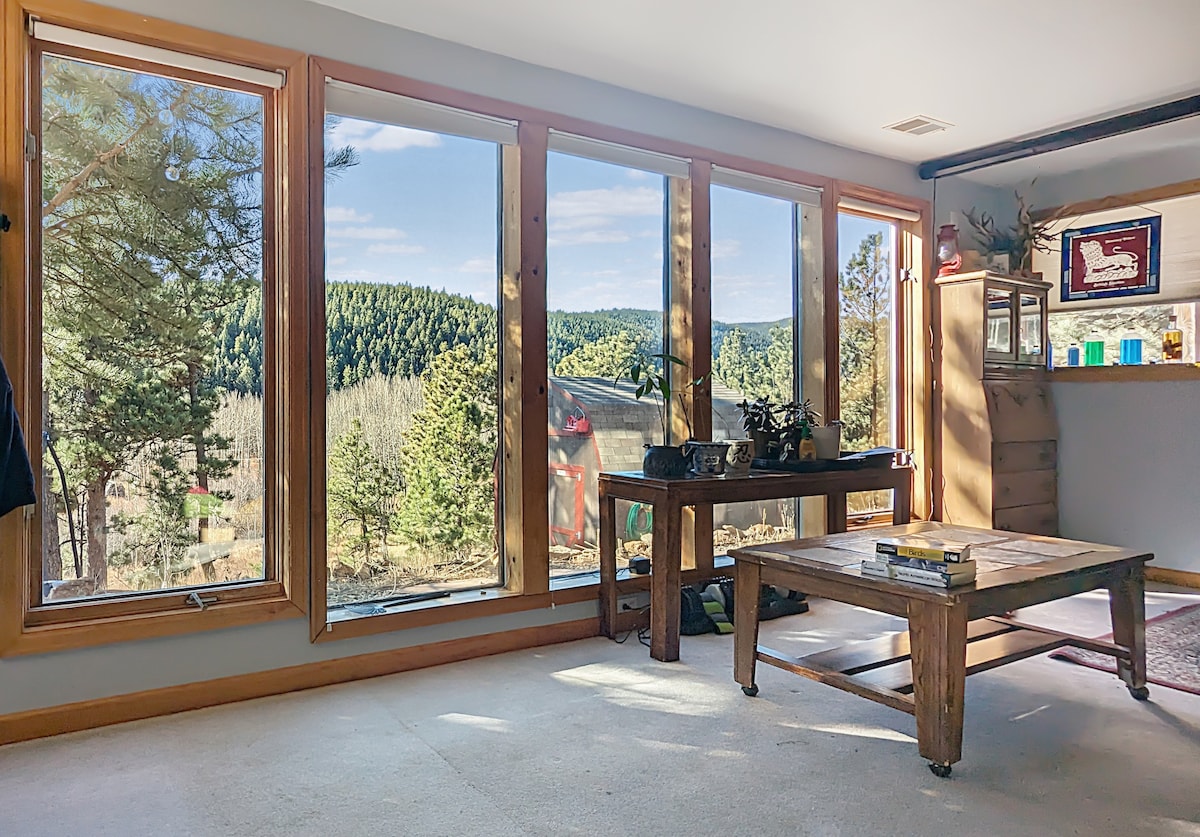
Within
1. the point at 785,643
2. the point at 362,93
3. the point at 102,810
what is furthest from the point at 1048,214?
the point at 102,810

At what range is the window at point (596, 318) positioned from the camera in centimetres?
372

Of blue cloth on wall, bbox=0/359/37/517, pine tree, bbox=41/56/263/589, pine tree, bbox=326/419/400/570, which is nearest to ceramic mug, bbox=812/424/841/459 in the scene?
pine tree, bbox=326/419/400/570

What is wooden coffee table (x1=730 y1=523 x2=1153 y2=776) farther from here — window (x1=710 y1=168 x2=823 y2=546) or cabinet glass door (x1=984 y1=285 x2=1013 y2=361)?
cabinet glass door (x1=984 y1=285 x2=1013 y2=361)

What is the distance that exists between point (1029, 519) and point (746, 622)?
10.2 feet

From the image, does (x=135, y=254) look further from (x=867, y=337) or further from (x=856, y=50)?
(x=867, y=337)

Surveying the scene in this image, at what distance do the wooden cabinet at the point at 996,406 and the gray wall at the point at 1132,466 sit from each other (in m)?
0.12

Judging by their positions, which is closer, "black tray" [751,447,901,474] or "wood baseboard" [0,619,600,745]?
"wood baseboard" [0,619,600,745]

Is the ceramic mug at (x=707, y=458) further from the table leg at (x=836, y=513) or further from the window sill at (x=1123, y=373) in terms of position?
the window sill at (x=1123, y=373)

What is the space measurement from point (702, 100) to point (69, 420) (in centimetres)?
304

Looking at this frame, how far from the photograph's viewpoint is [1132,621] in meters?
2.79

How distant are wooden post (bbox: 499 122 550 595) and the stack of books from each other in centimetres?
150

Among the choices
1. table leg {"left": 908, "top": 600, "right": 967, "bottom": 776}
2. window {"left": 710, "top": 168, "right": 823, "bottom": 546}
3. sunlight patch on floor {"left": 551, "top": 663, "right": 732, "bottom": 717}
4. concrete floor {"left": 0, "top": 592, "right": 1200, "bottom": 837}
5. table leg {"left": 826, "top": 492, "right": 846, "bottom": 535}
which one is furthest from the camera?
table leg {"left": 826, "top": 492, "right": 846, "bottom": 535}

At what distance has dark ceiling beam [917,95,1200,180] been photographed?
13.3 ft

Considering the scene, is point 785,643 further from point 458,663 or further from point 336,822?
point 336,822
